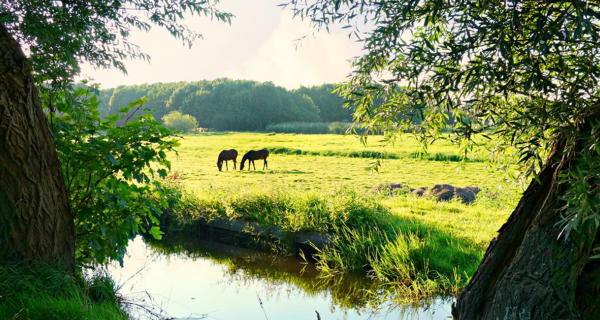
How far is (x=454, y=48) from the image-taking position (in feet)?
6.40

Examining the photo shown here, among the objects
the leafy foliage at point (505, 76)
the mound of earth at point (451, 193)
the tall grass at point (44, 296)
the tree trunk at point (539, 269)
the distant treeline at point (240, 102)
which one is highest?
the distant treeline at point (240, 102)

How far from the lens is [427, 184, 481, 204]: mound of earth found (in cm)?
1079

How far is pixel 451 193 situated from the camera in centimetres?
1099

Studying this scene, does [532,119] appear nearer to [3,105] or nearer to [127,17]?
[3,105]

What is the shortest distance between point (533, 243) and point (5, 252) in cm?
364

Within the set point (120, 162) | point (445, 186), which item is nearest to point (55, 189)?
point (120, 162)

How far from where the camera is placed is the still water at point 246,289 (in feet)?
16.0

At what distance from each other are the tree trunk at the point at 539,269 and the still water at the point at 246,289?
6.60 ft

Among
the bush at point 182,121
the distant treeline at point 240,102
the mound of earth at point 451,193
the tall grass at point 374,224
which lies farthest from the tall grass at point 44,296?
the distant treeline at point 240,102

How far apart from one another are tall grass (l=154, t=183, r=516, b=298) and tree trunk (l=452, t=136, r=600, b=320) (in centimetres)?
236

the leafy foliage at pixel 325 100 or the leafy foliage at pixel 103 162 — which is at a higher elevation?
the leafy foliage at pixel 325 100

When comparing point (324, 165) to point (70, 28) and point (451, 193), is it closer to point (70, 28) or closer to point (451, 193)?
point (451, 193)

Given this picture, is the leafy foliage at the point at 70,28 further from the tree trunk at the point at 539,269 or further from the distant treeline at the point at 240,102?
the distant treeline at the point at 240,102

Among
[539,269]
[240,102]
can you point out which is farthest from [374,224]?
[240,102]
